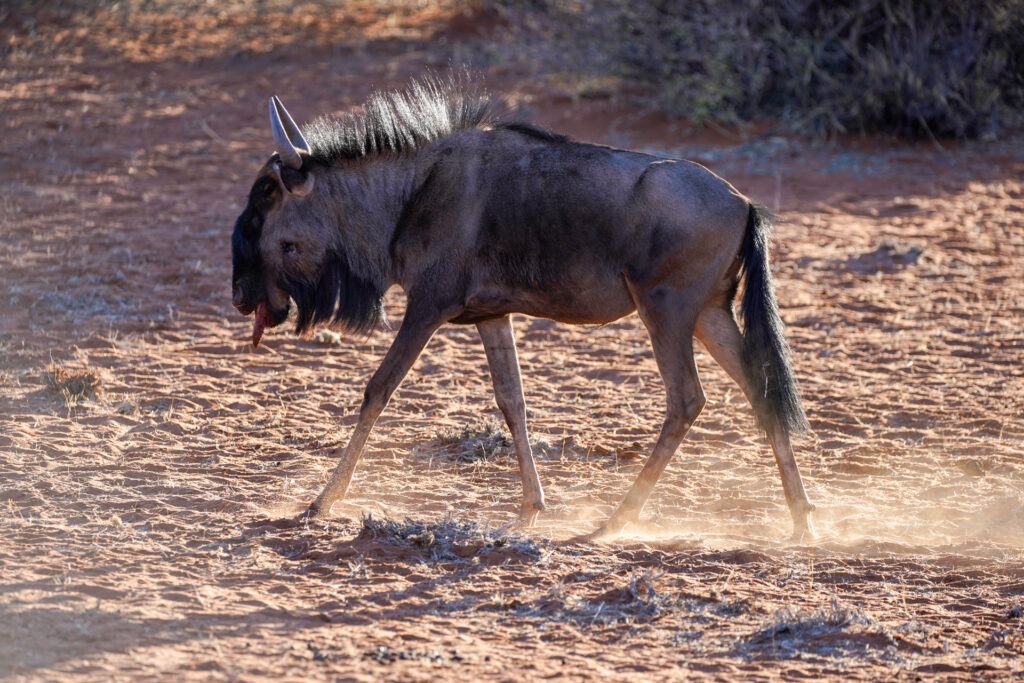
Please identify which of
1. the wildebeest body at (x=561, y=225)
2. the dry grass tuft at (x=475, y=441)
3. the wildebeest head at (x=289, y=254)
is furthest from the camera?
the dry grass tuft at (x=475, y=441)

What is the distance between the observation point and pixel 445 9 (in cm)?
2084

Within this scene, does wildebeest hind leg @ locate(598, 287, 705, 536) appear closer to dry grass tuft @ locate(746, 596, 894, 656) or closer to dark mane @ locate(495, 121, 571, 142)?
dark mane @ locate(495, 121, 571, 142)

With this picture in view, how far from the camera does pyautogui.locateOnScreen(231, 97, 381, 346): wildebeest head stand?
6023 millimetres

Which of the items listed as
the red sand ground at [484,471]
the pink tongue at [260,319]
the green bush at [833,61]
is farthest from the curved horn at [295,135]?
the green bush at [833,61]

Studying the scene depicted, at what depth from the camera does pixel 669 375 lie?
5.77 metres

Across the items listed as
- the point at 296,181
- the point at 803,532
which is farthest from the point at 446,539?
the point at 296,181

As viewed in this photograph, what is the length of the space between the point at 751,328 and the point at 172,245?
6.94 metres

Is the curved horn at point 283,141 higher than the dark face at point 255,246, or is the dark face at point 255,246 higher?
the curved horn at point 283,141

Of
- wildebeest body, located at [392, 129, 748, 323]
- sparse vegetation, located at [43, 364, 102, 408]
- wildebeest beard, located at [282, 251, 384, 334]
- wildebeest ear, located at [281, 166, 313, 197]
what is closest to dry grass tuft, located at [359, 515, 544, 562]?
wildebeest body, located at [392, 129, 748, 323]

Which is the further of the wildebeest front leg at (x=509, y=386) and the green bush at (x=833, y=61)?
the green bush at (x=833, y=61)

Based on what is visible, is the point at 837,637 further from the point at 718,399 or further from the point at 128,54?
the point at 128,54

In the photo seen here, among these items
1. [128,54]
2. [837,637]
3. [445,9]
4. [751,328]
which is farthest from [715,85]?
[837,637]

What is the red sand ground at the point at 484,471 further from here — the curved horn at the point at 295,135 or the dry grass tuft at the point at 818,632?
the curved horn at the point at 295,135

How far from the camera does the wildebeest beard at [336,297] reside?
616 centimetres
